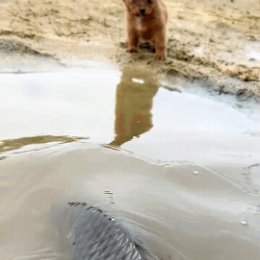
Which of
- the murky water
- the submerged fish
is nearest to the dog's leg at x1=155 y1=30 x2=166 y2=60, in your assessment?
the murky water

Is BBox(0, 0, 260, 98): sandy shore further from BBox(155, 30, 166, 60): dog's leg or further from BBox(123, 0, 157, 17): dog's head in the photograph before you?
BBox(123, 0, 157, 17): dog's head

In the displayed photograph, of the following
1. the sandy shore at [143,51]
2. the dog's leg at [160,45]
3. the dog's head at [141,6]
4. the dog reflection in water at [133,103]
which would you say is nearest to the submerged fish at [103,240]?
the dog reflection in water at [133,103]

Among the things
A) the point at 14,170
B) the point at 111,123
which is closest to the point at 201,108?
the point at 111,123

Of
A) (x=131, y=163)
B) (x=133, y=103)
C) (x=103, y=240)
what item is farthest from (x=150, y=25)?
(x=103, y=240)

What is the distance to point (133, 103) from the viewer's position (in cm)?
605

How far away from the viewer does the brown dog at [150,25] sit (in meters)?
6.88

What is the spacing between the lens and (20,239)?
3.79m

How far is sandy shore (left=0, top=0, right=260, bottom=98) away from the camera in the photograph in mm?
6891

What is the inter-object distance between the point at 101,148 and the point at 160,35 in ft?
8.57

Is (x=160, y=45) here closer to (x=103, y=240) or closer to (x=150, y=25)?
(x=150, y=25)

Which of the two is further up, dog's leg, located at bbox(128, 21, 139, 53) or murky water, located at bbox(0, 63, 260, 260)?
dog's leg, located at bbox(128, 21, 139, 53)

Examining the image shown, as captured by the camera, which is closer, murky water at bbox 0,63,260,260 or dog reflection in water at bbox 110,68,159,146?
murky water at bbox 0,63,260,260

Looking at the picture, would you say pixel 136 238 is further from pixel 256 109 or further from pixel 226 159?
pixel 256 109

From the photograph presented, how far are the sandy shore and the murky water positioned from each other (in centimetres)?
44
